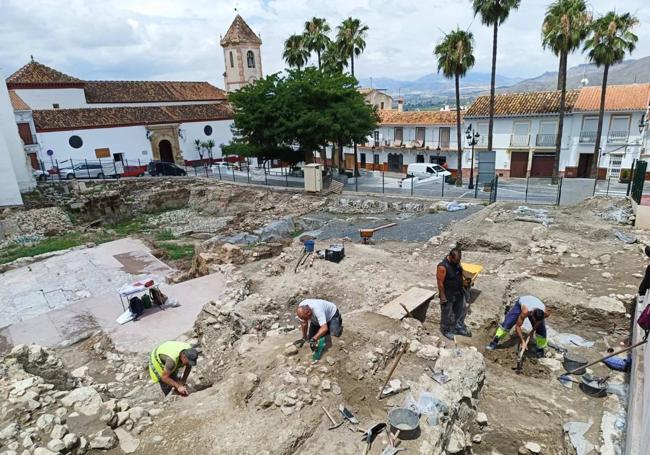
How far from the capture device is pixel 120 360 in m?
8.45

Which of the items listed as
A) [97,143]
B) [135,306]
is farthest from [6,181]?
[135,306]

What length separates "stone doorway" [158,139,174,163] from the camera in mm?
37375

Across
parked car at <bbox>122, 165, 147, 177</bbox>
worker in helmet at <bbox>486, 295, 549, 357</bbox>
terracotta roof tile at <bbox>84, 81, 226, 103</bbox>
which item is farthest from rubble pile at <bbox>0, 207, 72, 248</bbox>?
worker in helmet at <bbox>486, 295, 549, 357</bbox>

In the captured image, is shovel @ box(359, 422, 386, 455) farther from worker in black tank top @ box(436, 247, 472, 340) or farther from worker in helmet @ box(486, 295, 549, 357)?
worker in helmet @ box(486, 295, 549, 357)

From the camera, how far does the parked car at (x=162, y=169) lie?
31.6 meters

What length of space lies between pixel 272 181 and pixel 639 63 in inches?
6112

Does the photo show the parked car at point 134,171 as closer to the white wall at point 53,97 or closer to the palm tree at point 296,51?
the white wall at point 53,97

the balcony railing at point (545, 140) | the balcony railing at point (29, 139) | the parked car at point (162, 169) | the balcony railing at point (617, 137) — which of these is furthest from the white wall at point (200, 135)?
the balcony railing at point (617, 137)

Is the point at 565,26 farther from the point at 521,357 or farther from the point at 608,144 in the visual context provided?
the point at 521,357

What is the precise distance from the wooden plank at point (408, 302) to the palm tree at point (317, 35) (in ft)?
91.2

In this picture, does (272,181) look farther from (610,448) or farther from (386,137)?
(610,448)

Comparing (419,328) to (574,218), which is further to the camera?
(574,218)

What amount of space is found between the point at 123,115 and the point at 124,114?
236mm

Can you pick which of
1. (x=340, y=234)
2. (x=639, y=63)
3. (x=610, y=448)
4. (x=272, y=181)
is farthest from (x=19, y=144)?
(x=639, y=63)
